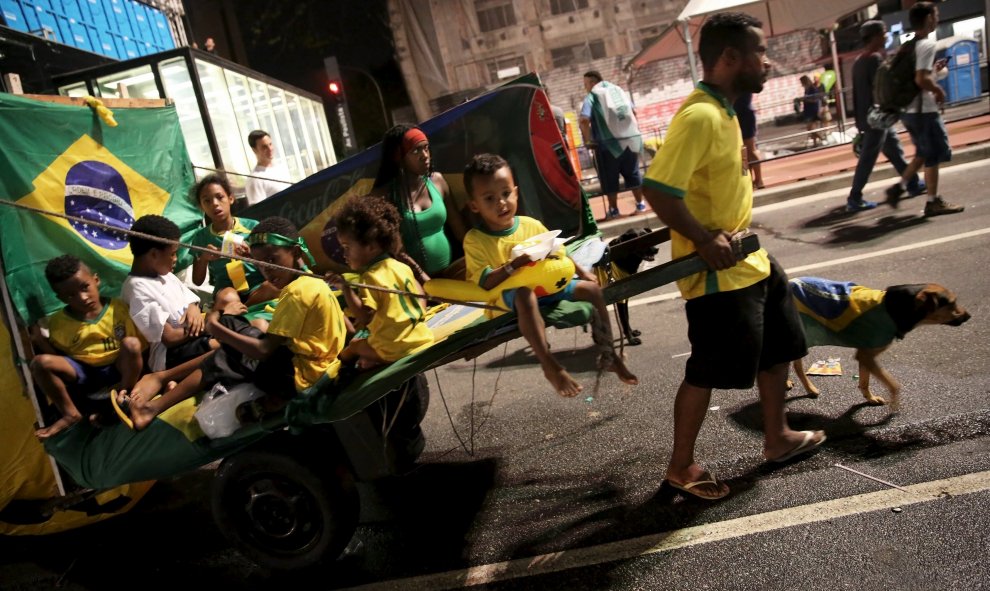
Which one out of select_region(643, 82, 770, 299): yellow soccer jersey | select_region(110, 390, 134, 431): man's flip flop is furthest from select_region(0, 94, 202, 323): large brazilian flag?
select_region(643, 82, 770, 299): yellow soccer jersey

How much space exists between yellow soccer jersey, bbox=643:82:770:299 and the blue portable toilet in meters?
18.6

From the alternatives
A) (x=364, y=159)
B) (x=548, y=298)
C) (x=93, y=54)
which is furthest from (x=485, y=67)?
(x=548, y=298)

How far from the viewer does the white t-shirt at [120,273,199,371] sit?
152 inches

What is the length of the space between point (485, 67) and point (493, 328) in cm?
2714

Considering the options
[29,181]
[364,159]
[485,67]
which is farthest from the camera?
[485,67]

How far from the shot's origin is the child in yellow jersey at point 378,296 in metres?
3.16

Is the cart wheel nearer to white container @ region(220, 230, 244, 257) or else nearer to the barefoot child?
the barefoot child

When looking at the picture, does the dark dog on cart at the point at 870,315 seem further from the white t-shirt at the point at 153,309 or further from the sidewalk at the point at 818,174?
the sidewalk at the point at 818,174

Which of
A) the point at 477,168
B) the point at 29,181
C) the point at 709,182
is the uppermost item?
the point at 29,181

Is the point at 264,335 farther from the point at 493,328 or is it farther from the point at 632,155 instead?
the point at 632,155

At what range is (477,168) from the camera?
3.30 m

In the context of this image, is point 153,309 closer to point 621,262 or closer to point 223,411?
point 223,411

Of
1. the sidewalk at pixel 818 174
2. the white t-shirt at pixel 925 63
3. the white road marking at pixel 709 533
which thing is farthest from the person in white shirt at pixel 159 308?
the sidewalk at pixel 818 174

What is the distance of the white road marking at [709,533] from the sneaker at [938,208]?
16.7 ft
